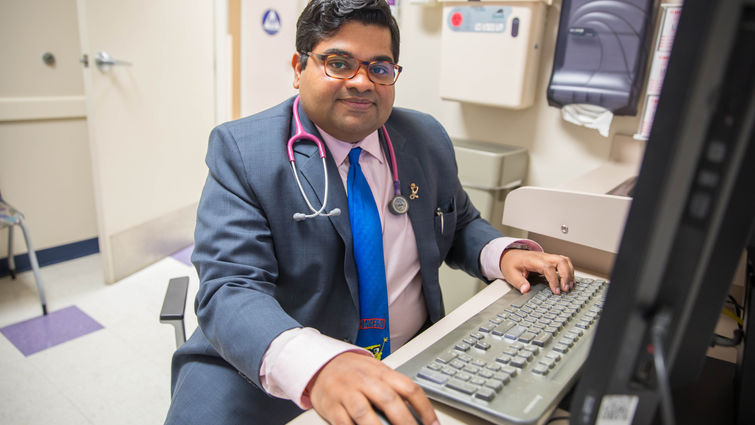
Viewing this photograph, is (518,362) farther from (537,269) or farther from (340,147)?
(340,147)

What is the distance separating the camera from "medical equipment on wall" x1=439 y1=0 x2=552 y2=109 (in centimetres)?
168

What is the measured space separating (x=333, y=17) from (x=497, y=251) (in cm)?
54

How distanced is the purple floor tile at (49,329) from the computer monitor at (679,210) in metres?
2.16

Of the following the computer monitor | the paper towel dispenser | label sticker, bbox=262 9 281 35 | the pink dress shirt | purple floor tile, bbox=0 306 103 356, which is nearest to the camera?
the computer monitor

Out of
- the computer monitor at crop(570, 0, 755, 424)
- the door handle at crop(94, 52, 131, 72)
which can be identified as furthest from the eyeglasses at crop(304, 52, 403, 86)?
the door handle at crop(94, 52, 131, 72)

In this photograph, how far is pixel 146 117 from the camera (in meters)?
2.52

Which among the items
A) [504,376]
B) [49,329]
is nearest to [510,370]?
[504,376]

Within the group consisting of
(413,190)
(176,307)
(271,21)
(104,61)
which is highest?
(271,21)

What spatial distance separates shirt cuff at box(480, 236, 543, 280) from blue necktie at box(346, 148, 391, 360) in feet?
0.76

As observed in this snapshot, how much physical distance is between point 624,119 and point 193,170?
7.28 ft

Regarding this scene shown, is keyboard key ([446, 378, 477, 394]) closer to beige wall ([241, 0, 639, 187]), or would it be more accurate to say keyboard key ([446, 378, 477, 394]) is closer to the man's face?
the man's face

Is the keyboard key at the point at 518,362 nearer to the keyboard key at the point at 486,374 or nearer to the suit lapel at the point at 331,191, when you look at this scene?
the keyboard key at the point at 486,374

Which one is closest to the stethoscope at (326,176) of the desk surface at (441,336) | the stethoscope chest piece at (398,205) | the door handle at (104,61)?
the stethoscope chest piece at (398,205)

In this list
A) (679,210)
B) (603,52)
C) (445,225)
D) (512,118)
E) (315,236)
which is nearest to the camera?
(679,210)
